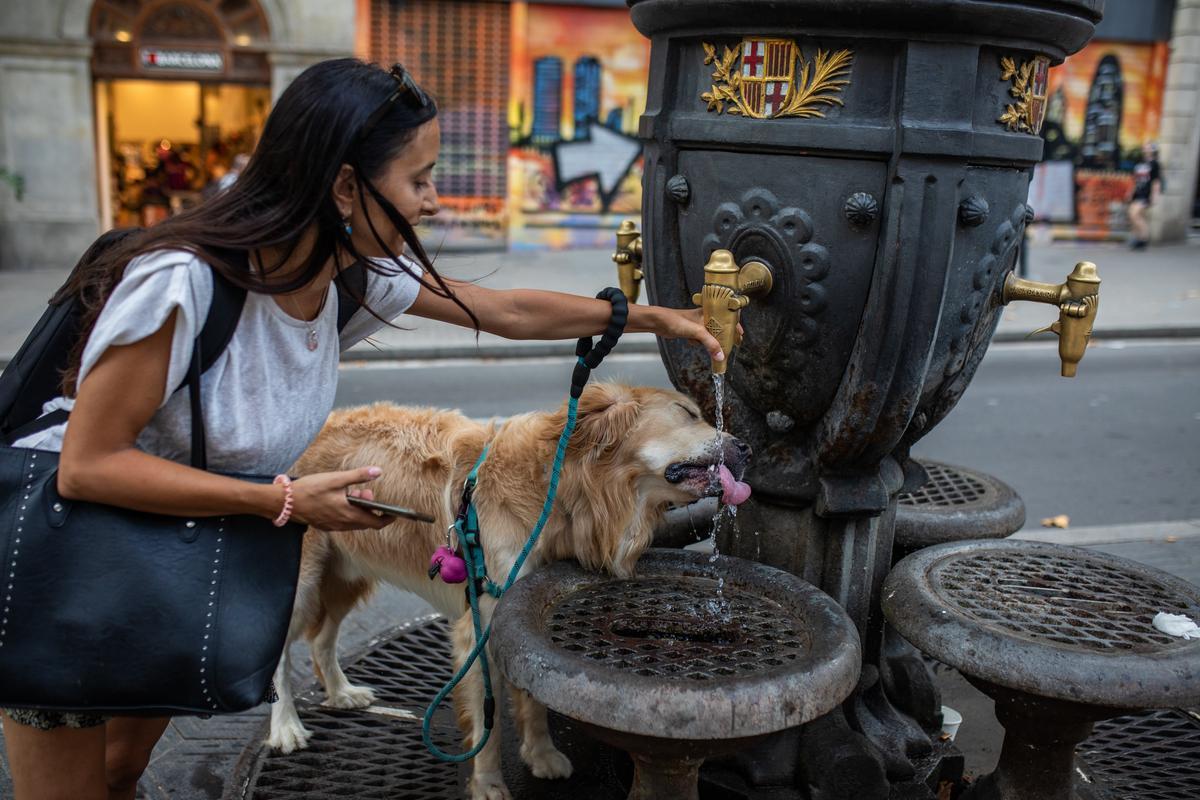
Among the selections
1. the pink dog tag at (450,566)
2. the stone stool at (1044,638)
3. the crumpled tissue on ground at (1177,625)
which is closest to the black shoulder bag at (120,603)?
the pink dog tag at (450,566)

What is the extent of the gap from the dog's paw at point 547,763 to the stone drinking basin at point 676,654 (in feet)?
2.11

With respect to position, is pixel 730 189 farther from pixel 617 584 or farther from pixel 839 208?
pixel 617 584

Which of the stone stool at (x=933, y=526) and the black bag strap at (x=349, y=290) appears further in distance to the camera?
the stone stool at (x=933, y=526)

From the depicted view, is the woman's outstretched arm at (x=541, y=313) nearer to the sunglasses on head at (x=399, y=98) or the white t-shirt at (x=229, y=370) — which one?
the white t-shirt at (x=229, y=370)

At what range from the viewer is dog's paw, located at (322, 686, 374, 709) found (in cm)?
379

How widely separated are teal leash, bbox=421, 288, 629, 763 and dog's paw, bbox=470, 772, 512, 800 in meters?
0.14

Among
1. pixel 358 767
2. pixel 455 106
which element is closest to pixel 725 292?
pixel 358 767

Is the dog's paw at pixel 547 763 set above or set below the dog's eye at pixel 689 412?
below

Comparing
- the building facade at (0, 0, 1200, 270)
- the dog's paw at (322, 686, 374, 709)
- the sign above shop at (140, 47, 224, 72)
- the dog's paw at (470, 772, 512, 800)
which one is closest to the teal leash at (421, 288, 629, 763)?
the dog's paw at (470, 772, 512, 800)

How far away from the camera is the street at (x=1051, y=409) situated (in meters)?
6.86

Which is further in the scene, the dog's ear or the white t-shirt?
the dog's ear

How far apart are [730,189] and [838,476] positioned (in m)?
0.86

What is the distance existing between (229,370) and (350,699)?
2.13 m

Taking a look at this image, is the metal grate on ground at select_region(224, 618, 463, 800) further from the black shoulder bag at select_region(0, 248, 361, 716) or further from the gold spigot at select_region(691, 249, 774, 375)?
the gold spigot at select_region(691, 249, 774, 375)
